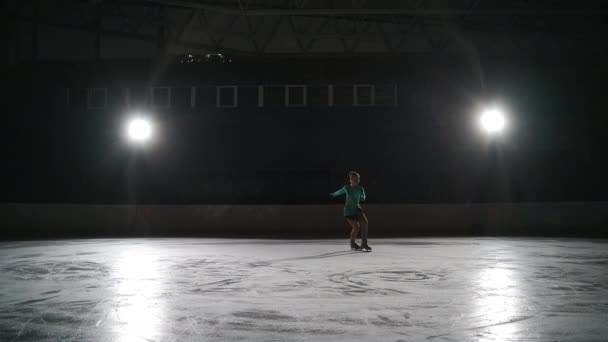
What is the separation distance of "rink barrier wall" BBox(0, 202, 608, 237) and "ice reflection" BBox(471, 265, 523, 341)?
39.4 ft

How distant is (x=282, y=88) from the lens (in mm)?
28125

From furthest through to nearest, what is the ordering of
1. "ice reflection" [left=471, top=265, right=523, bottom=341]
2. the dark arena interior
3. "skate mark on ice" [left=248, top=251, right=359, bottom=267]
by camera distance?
the dark arena interior, "skate mark on ice" [left=248, top=251, right=359, bottom=267], "ice reflection" [left=471, top=265, right=523, bottom=341]

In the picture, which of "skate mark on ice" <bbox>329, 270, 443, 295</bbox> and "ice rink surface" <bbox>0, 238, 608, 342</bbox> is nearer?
"ice rink surface" <bbox>0, 238, 608, 342</bbox>

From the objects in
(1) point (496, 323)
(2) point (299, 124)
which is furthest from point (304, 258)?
(2) point (299, 124)

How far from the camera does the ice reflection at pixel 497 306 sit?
227 inches

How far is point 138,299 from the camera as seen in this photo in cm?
766

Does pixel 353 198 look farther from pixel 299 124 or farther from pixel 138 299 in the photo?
pixel 299 124

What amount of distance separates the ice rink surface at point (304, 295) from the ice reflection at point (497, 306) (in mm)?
13

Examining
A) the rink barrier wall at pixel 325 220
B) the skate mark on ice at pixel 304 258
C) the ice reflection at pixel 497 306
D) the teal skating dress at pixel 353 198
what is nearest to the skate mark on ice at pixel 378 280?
the ice reflection at pixel 497 306

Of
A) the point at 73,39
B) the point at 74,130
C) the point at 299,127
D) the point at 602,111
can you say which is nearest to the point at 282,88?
the point at 299,127

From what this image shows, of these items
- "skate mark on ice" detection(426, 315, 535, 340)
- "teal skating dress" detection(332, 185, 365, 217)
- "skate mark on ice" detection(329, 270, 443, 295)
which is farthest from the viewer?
"teal skating dress" detection(332, 185, 365, 217)

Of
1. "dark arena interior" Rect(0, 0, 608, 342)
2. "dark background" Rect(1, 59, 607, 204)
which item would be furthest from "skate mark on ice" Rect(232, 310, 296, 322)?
"dark background" Rect(1, 59, 607, 204)

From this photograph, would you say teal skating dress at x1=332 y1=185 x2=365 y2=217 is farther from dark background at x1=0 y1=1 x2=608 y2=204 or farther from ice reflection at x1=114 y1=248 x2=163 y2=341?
dark background at x1=0 y1=1 x2=608 y2=204

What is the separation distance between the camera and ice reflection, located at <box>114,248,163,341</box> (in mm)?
5832
